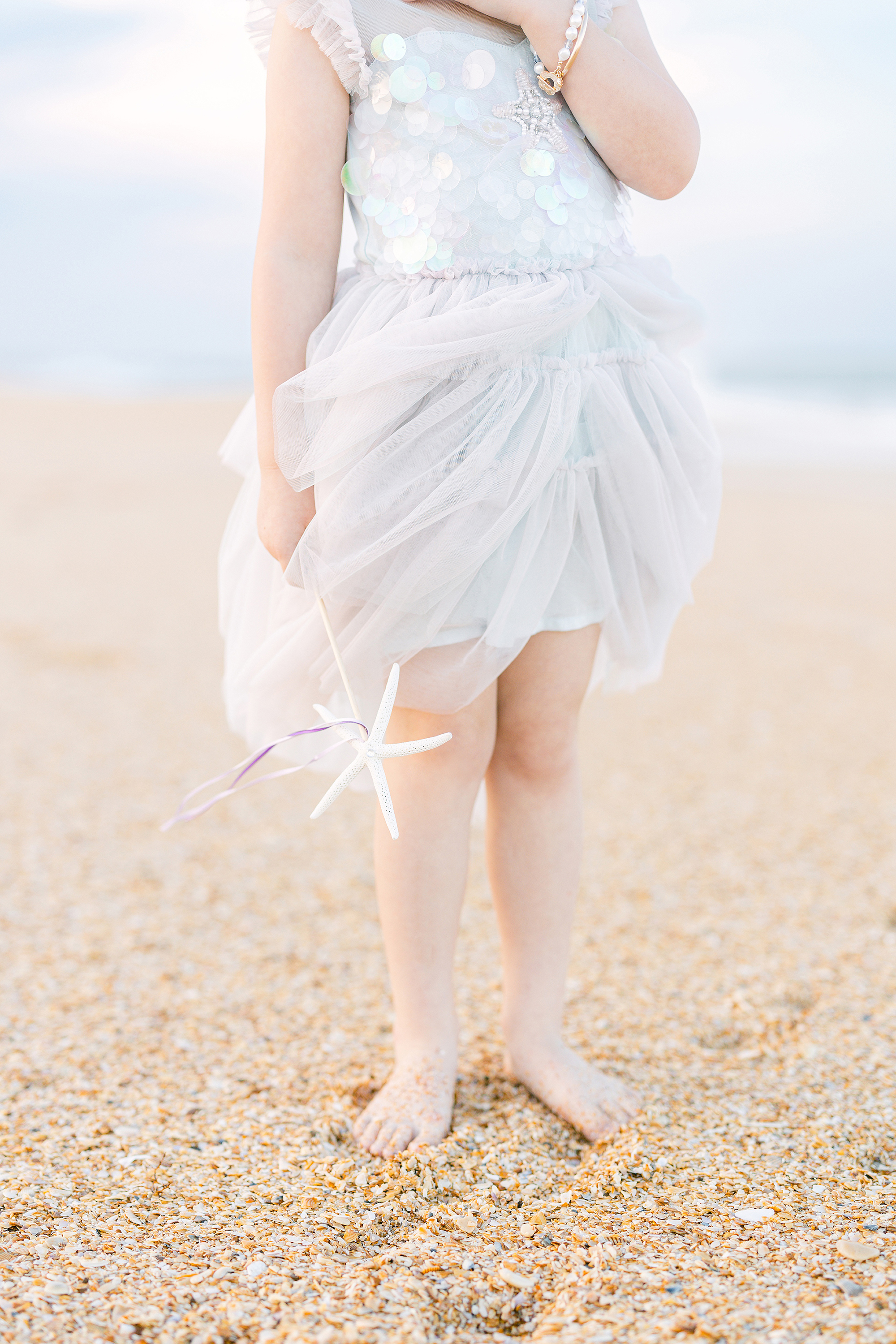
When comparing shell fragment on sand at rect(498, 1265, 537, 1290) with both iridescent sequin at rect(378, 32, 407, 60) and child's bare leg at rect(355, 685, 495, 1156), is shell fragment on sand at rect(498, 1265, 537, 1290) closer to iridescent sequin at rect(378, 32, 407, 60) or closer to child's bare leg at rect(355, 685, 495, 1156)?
child's bare leg at rect(355, 685, 495, 1156)

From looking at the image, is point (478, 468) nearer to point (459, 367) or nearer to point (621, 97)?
point (459, 367)

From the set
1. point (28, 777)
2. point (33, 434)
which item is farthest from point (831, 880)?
point (33, 434)

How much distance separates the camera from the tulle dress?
1.26 meters

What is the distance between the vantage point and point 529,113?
129cm

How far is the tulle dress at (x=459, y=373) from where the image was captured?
126cm

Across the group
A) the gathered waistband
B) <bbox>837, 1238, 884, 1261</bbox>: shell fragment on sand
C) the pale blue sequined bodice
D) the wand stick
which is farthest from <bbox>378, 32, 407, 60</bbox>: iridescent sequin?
<bbox>837, 1238, 884, 1261</bbox>: shell fragment on sand

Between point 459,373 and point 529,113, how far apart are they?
33cm

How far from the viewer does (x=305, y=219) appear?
1.31 m

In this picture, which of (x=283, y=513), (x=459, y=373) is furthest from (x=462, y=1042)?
(x=459, y=373)

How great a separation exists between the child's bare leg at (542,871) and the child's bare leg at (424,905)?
7cm

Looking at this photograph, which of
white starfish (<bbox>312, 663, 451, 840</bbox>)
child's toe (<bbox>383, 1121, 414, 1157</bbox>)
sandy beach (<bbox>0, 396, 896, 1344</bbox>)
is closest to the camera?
sandy beach (<bbox>0, 396, 896, 1344</bbox>)

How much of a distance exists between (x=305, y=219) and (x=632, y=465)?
51cm

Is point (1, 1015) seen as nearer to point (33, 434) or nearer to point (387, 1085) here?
point (387, 1085)

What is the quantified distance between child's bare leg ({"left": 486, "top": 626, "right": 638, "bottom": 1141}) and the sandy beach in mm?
59
